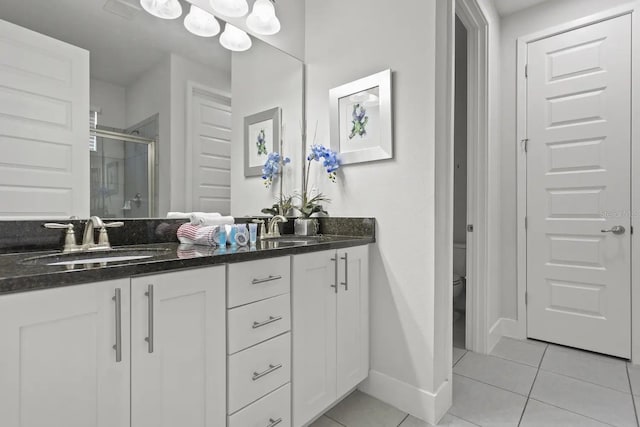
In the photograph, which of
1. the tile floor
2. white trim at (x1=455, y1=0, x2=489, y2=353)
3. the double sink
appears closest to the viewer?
the double sink

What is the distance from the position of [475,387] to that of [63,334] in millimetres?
1982

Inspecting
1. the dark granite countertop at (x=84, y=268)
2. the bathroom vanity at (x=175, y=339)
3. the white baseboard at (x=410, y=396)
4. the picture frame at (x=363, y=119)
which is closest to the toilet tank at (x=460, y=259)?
the white baseboard at (x=410, y=396)

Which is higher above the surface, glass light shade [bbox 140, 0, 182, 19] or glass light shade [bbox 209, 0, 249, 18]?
glass light shade [bbox 209, 0, 249, 18]

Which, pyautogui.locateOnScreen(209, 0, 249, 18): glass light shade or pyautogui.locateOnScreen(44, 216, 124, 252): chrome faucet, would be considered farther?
pyautogui.locateOnScreen(209, 0, 249, 18): glass light shade

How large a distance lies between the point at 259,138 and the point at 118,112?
0.79 metres

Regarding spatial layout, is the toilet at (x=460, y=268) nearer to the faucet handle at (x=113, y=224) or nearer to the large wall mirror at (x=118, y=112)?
the large wall mirror at (x=118, y=112)

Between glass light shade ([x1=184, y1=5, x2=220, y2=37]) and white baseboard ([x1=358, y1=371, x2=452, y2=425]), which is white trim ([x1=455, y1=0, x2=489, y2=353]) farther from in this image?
glass light shade ([x1=184, y1=5, x2=220, y2=37])

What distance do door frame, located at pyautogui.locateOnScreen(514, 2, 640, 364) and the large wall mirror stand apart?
2023 millimetres

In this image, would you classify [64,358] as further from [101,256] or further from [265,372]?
[265,372]

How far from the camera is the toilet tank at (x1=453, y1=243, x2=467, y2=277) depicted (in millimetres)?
3107

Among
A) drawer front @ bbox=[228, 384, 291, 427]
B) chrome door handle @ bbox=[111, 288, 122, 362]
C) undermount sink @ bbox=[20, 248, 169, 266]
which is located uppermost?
undermount sink @ bbox=[20, 248, 169, 266]

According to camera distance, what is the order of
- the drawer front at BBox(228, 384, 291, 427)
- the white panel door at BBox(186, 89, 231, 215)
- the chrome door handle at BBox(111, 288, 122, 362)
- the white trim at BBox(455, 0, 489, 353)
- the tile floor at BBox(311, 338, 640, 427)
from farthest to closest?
the white trim at BBox(455, 0, 489, 353)
the white panel door at BBox(186, 89, 231, 215)
the tile floor at BBox(311, 338, 640, 427)
the drawer front at BBox(228, 384, 291, 427)
the chrome door handle at BBox(111, 288, 122, 362)

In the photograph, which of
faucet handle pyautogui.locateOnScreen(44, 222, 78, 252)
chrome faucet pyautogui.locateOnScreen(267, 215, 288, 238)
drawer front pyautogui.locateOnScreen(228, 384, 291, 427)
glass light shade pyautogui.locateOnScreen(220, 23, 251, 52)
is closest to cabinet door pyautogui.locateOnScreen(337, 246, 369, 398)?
drawer front pyautogui.locateOnScreen(228, 384, 291, 427)

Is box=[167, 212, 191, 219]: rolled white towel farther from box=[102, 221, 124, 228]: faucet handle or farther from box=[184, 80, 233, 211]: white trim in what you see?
box=[102, 221, 124, 228]: faucet handle
